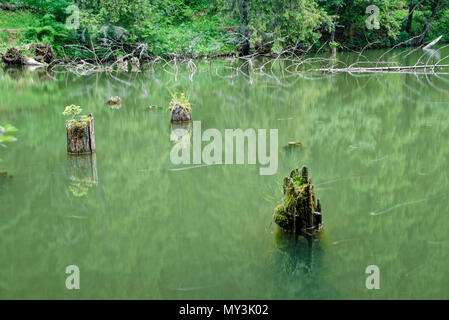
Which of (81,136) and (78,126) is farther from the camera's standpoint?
(81,136)

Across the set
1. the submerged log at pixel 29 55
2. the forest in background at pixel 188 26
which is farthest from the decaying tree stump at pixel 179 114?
the submerged log at pixel 29 55

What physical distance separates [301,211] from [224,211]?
45.2 inches

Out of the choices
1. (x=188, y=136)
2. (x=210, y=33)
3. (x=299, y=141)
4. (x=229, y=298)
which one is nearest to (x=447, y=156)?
(x=299, y=141)

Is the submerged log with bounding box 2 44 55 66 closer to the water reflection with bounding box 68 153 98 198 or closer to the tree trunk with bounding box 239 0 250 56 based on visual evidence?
the tree trunk with bounding box 239 0 250 56

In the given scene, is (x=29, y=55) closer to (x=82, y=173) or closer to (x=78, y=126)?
(x=78, y=126)

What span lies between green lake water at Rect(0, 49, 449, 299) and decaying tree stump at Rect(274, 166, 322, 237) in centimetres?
18

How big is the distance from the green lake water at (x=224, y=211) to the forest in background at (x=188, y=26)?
584 inches

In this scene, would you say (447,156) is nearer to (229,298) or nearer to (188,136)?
(188,136)

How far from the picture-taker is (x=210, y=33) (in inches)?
1244

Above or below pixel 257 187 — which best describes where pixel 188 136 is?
above

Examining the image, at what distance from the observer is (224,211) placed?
6180 mm

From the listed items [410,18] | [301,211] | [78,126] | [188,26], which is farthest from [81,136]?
[410,18]

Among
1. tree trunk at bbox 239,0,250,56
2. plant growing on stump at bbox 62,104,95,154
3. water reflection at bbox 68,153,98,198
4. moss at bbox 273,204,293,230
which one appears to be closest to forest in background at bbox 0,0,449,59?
tree trunk at bbox 239,0,250,56

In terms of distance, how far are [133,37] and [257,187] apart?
22.7 metres
